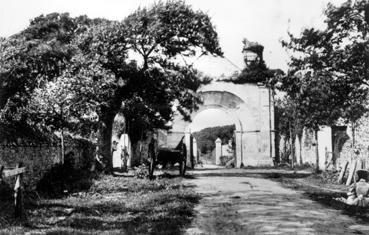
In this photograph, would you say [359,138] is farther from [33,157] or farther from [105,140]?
[33,157]

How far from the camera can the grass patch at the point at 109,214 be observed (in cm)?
688

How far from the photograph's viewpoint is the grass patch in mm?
6879

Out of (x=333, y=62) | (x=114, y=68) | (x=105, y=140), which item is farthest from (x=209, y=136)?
(x=333, y=62)

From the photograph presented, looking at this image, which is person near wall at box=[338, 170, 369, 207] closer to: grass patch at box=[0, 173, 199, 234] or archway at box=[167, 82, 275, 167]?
grass patch at box=[0, 173, 199, 234]

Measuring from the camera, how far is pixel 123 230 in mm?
6922

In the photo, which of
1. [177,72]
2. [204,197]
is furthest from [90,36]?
[204,197]

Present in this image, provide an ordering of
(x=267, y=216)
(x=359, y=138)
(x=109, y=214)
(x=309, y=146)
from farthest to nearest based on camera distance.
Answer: (x=309, y=146) < (x=359, y=138) < (x=109, y=214) < (x=267, y=216)

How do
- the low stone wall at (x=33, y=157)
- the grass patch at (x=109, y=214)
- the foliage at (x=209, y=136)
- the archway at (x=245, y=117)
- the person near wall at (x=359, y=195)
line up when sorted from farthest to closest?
the foliage at (x=209, y=136), the archway at (x=245, y=117), the low stone wall at (x=33, y=157), the person near wall at (x=359, y=195), the grass patch at (x=109, y=214)

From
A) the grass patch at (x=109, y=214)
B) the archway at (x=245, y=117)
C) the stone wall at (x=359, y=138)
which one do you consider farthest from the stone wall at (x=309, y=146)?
the grass patch at (x=109, y=214)

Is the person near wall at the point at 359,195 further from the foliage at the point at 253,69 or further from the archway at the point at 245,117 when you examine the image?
the foliage at the point at 253,69

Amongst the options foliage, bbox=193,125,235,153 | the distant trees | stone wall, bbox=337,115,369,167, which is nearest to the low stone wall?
the distant trees

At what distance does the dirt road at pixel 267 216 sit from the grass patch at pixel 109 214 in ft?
1.36

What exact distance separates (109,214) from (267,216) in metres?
2.98

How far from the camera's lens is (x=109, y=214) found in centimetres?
850
